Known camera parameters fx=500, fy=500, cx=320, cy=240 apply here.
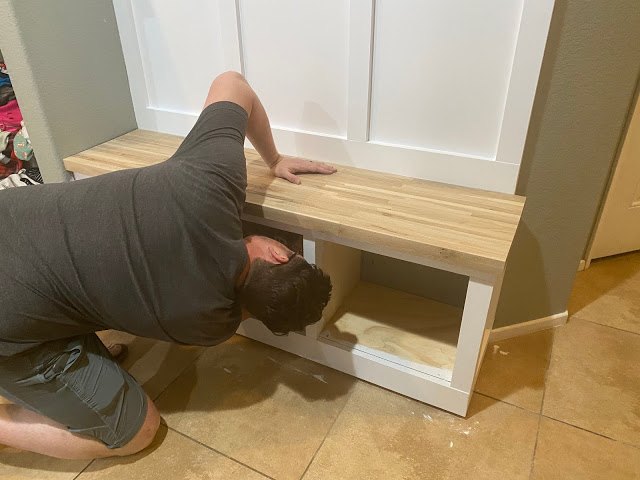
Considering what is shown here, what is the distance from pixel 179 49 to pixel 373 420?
121 centimetres

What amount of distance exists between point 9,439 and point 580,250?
1536 mm

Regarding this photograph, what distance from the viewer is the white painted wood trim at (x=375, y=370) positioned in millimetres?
1283

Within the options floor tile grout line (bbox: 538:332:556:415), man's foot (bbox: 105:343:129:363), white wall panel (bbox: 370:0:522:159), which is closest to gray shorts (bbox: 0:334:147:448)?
man's foot (bbox: 105:343:129:363)

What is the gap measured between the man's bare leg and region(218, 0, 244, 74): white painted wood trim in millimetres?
1017

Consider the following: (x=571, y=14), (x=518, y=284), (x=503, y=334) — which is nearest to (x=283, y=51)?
(x=571, y=14)

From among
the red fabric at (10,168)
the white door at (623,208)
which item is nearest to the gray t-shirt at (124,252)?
the red fabric at (10,168)

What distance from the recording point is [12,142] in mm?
1688

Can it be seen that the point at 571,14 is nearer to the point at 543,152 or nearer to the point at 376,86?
the point at 543,152

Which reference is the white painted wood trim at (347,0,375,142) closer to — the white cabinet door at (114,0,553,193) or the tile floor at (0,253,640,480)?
the white cabinet door at (114,0,553,193)

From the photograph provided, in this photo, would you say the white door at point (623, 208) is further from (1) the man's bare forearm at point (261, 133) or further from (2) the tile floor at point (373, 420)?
(1) the man's bare forearm at point (261, 133)

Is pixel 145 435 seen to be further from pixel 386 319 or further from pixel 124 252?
pixel 386 319

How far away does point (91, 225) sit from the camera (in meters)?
0.98

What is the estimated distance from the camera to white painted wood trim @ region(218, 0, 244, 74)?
135 centimetres

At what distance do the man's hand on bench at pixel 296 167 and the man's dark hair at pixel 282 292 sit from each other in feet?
1.19
